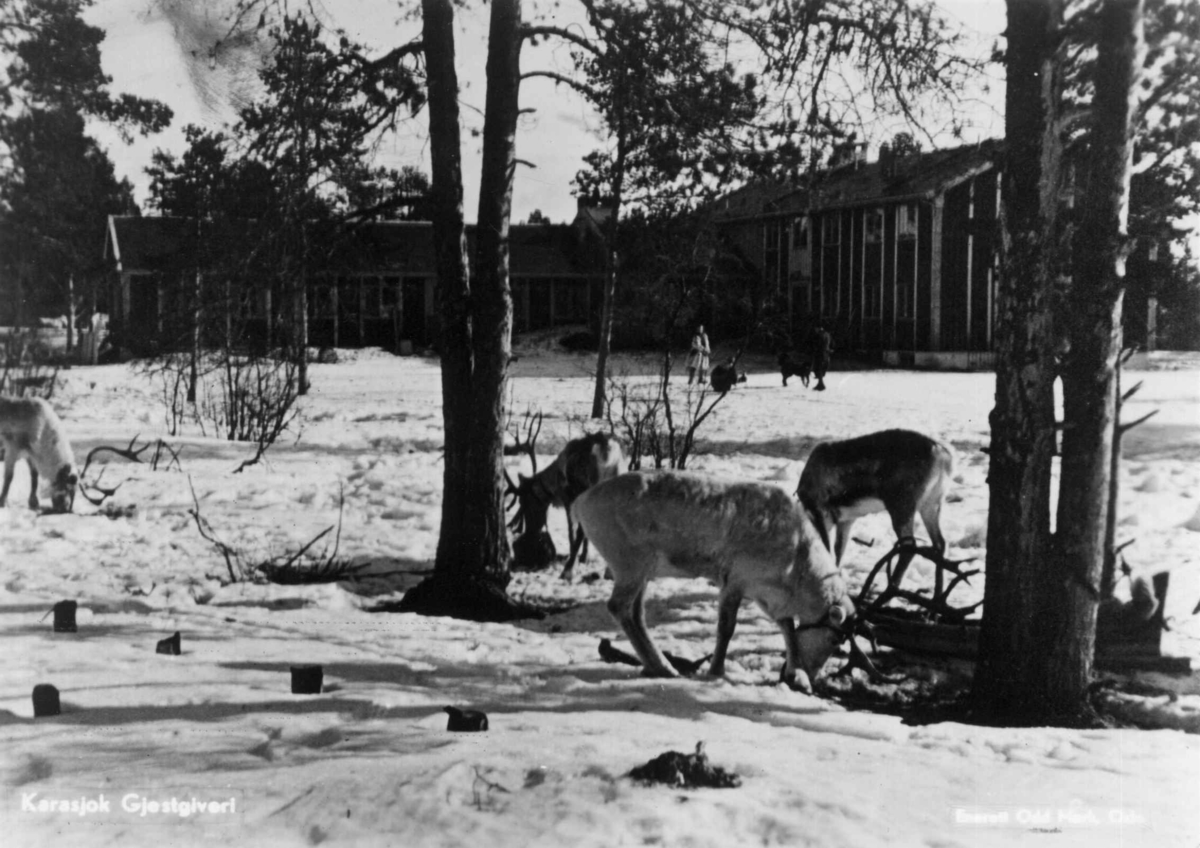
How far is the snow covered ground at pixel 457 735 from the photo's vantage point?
4.25m

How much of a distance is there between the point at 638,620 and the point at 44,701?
327cm

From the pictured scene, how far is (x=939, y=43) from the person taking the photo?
7.66 metres

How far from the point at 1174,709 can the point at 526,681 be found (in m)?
3.74

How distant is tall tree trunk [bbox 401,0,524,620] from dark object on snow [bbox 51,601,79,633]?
254 centimetres

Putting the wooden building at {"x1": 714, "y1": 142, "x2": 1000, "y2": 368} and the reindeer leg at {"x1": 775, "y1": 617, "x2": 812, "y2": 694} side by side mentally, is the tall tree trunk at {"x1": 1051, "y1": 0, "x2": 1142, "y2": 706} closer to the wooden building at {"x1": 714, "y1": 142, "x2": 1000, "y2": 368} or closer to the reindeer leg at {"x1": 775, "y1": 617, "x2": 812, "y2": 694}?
the reindeer leg at {"x1": 775, "y1": 617, "x2": 812, "y2": 694}

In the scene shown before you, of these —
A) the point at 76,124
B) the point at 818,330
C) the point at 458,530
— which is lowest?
the point at 458,530

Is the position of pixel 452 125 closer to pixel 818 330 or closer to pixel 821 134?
pixel 821 134

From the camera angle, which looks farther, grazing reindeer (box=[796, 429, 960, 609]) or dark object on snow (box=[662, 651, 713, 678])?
grazing reindeer (box=[796, 429, 960, 609])

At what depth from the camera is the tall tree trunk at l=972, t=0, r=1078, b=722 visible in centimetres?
615

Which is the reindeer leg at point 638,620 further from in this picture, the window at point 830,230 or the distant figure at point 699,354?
the window at point 830,230

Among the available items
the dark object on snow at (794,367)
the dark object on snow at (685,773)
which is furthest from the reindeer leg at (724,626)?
the dark object on snow at (794,367)

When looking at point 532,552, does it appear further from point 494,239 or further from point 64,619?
point 64,619

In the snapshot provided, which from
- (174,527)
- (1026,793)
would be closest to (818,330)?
(174,527)

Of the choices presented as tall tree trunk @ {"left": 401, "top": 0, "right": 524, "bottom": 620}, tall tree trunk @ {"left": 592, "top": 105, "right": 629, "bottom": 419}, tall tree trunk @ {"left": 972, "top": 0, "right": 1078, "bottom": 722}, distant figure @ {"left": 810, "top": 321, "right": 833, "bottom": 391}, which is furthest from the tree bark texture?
distant figure @ {"left": 810, "top": 321, "right": 833, "bottom": 391}
